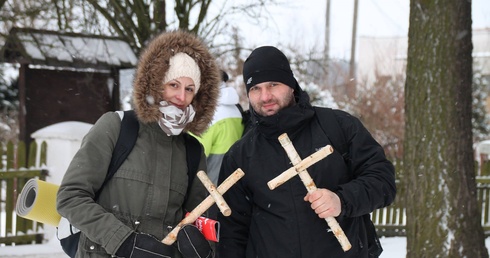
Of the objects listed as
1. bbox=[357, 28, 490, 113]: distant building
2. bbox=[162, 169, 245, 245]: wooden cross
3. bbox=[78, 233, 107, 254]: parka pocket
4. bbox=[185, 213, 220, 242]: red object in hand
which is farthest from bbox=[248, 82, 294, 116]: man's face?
bbox=[357, 28, 490, 113]: distant building

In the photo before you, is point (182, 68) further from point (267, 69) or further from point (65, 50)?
point (65, 50)

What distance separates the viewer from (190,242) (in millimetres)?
2525

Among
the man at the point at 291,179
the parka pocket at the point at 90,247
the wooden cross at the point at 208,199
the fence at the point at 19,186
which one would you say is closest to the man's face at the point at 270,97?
the man at the point at 291,179

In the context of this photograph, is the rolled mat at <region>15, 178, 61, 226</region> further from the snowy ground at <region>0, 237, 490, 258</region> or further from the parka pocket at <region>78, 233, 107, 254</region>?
the snowy ground at <region>0, 237, 490, 258</region>

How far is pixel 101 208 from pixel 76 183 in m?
0.14

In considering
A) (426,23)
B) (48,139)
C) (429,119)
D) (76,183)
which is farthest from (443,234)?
(48,139)

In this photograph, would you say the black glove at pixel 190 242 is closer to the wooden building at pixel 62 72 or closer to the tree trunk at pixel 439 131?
the tree trunk at pixel 439 131

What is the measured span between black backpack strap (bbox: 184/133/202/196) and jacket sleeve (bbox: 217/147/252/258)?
16 cm

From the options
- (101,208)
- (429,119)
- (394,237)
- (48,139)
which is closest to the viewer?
(101,208)

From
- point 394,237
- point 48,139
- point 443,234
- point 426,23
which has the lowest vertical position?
point 394,237

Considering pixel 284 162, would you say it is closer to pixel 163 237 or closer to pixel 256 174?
pixel 256 174

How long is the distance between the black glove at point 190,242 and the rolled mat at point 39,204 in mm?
596

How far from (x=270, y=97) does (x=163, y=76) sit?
18.6 inches

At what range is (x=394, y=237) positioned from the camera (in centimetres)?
962
